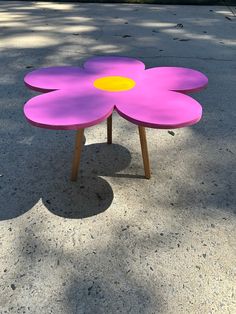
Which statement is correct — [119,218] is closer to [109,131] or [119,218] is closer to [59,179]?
[59,179]

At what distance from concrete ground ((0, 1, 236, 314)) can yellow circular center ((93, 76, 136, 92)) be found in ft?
1.51

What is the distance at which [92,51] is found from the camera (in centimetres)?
414

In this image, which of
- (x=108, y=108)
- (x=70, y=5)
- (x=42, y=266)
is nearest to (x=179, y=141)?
(x=108, y=108)

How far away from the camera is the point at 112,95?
184 cm

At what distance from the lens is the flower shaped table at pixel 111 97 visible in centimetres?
159

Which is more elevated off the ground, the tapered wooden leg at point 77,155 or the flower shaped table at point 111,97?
the flower shaped table at point 111,97

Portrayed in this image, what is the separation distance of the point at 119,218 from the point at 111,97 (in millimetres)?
543

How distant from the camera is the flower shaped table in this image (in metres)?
1.59

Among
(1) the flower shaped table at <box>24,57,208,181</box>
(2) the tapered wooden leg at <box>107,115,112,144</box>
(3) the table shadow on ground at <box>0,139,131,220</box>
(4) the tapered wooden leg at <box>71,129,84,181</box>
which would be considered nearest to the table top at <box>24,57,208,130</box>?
(1) the flower shaped table at <box>24,57,208,181</box>

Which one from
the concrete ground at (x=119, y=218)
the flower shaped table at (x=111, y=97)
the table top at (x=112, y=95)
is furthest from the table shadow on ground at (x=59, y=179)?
the table top at (x=112, y=95)

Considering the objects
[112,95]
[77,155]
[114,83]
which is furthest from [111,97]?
[77,155]

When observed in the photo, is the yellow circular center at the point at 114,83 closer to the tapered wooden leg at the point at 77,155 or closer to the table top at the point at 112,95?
the table top at the point at 112,95

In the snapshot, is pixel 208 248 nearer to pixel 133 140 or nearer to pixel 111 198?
pixel 111 198

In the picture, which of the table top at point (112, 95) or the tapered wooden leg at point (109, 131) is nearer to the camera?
the table top at point (112, 95)
